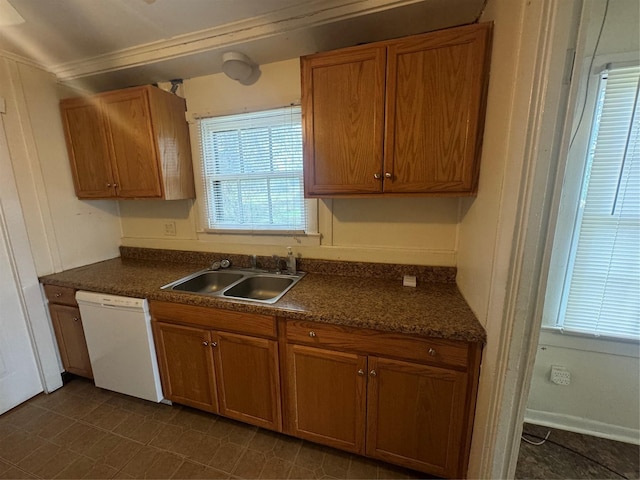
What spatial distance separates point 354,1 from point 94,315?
2393 millimetres

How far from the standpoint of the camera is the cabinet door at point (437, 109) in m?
1.17

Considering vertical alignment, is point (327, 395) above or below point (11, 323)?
below

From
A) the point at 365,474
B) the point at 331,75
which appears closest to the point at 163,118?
the point at 331,75

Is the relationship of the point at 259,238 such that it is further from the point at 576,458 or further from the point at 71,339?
the point at 576,458

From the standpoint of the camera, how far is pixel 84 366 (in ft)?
6.43

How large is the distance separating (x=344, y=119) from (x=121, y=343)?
1.98 m

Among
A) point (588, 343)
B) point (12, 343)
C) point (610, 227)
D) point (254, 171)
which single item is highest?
point (254, 171)

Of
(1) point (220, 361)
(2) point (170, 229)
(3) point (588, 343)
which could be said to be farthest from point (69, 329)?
(3) point (588, 343)

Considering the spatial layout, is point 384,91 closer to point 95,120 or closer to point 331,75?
point 331,75

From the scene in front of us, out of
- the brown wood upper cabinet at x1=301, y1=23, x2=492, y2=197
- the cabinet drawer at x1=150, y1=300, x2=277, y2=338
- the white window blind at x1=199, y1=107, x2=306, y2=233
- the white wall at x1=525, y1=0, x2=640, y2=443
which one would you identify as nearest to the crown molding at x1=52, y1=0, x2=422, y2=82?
the brown wood upper cabinet at x1=301, y1=23, x2=492, y2=197

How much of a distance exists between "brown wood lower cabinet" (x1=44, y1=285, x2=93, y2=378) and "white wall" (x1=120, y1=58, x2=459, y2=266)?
1079 millimetres

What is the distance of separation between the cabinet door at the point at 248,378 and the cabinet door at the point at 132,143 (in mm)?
1203

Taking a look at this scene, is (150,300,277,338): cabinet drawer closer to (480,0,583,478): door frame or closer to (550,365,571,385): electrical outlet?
(480,0,583,478): door frame

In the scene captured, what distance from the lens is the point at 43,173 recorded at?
1902 millimetres
